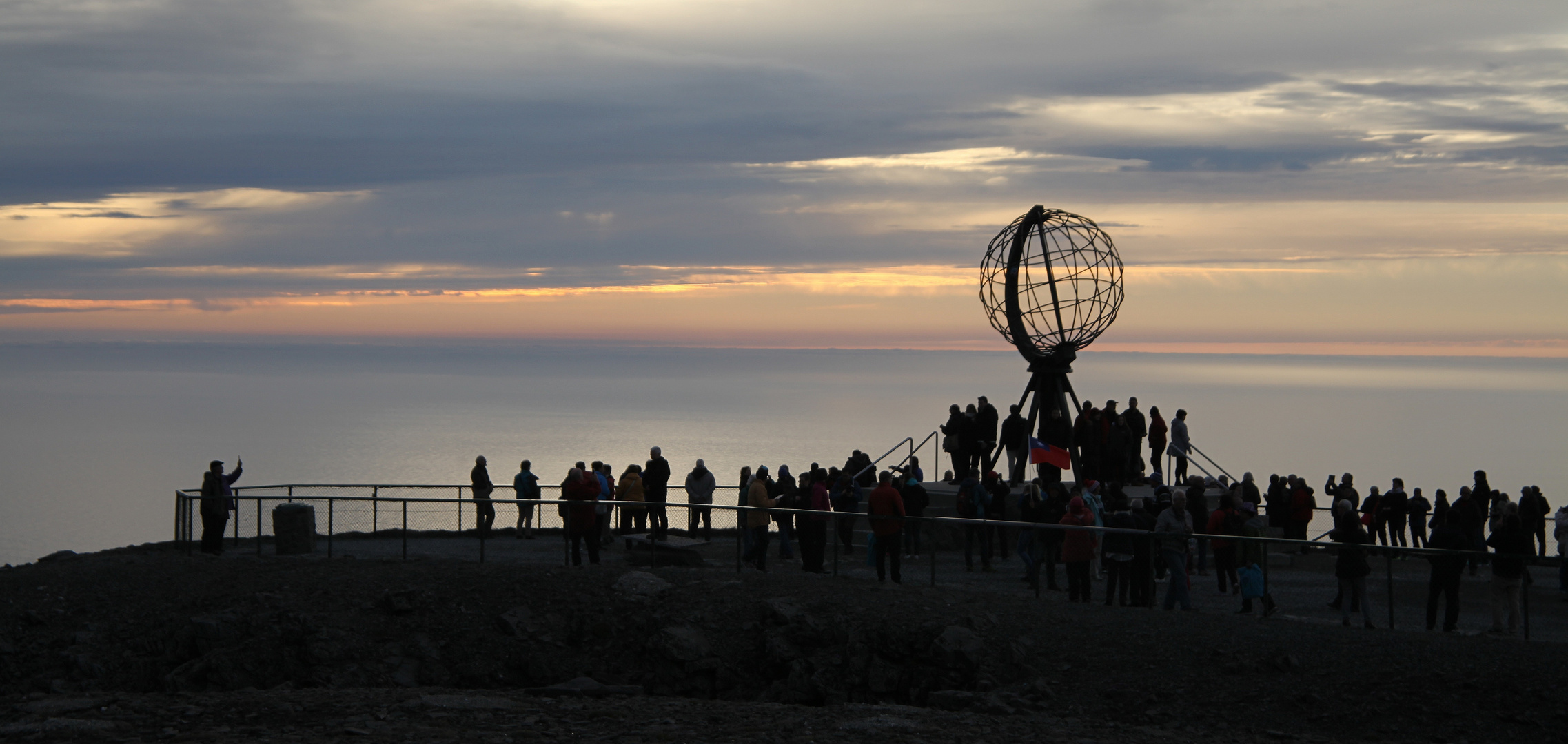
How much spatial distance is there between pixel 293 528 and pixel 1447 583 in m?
17.7

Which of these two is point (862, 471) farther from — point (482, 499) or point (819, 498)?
point (482, 499)

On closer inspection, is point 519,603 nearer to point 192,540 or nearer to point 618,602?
point 618,602

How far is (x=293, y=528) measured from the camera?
72.8 feet

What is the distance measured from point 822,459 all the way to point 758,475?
444 ft

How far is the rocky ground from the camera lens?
12.8 m

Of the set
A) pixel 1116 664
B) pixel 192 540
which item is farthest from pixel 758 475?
pixel 192 540

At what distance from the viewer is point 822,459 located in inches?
6112

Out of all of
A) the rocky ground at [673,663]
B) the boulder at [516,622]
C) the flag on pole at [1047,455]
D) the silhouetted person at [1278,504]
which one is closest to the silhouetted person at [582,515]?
the rocky ground at [673,663]

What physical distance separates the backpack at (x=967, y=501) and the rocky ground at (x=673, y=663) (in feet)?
10.1

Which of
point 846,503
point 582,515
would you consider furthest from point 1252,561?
point 582,515

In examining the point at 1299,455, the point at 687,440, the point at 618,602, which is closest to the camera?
the point at 618,602

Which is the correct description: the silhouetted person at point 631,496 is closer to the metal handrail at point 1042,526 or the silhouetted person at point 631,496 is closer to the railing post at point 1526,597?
the metal handrail at point 1042,526

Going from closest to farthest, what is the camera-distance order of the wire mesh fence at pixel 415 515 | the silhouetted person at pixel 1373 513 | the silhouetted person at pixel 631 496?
Answer: the wire mesh fence at pixel 415 515 < the silhouetted person at pixel 1373 513 < the silhouetted person at pixel 631 496

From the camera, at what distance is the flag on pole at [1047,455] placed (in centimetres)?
2453
